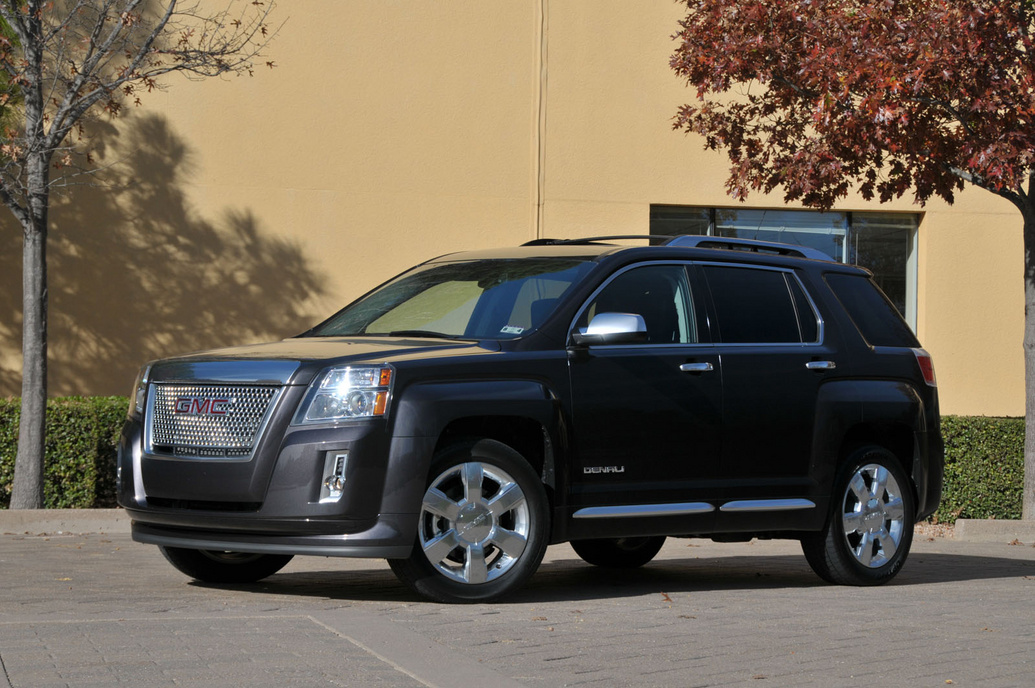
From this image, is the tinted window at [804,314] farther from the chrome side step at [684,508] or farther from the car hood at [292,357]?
the car hood at [292,357]

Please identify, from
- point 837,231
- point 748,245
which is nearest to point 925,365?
point 748,245

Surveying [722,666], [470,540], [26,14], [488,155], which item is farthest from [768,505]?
[488,155]

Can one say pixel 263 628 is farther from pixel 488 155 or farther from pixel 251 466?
pixel 488 155

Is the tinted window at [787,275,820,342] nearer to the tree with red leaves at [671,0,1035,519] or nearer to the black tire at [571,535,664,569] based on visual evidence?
the black tire at [571,535,664,569]

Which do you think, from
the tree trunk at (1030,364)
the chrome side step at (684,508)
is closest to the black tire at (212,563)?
the chrome side step at (684,508)

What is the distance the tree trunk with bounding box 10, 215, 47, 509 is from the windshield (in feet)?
14.8

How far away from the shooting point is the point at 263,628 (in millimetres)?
6531

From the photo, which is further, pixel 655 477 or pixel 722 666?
pixel 655 477

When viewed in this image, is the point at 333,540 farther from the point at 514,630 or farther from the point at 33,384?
the point at 33,384

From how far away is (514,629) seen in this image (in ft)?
22.2

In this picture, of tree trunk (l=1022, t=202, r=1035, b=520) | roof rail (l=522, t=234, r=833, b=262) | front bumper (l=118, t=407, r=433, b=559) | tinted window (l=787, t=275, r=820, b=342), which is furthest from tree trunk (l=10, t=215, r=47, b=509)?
tree trunk (l=1022, t=202, r=1035, b=520)

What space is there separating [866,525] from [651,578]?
1338mm

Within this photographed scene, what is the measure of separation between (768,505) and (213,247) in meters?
9.66

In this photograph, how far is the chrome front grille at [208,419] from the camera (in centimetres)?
728
